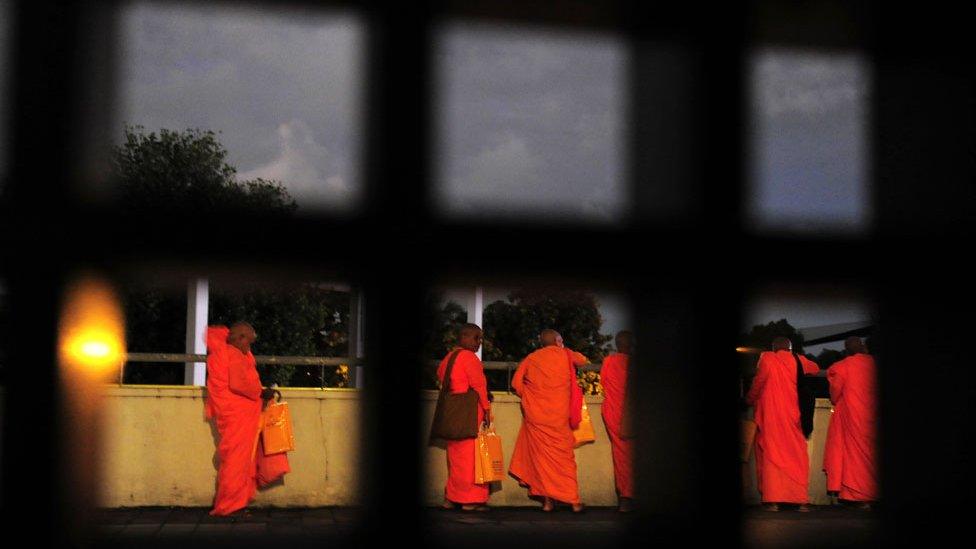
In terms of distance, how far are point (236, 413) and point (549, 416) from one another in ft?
6.37

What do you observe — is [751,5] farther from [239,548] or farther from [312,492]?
[312,492]

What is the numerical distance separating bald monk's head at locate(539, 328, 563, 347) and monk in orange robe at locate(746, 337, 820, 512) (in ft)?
4.41

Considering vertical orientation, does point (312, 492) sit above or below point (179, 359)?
below

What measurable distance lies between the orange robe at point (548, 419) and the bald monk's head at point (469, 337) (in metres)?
0.52

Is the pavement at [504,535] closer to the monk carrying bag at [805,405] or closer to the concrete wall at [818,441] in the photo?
the monk carrying bag at [805,405]

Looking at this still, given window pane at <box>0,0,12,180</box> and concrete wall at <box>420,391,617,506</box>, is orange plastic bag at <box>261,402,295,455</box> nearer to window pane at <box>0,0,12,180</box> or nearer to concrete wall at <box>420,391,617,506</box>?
concrete wall at <box>420,391,617,506</box>

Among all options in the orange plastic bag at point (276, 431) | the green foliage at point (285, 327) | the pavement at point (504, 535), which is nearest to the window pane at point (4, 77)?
the pavement at point (504, 535)

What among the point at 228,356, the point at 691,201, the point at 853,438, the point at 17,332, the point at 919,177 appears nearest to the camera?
the point at 17,332

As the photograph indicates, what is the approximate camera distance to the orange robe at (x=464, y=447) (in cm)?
721

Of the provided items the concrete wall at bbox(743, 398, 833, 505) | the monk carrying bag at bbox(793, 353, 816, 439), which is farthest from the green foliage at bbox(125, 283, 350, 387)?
the concrete wall at bbox(743, 398, 833, 505)

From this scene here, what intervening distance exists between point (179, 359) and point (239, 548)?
6.76 m

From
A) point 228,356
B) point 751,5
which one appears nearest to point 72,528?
point 751,5

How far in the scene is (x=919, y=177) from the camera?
3.27 ft

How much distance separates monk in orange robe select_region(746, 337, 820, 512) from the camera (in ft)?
26.0
